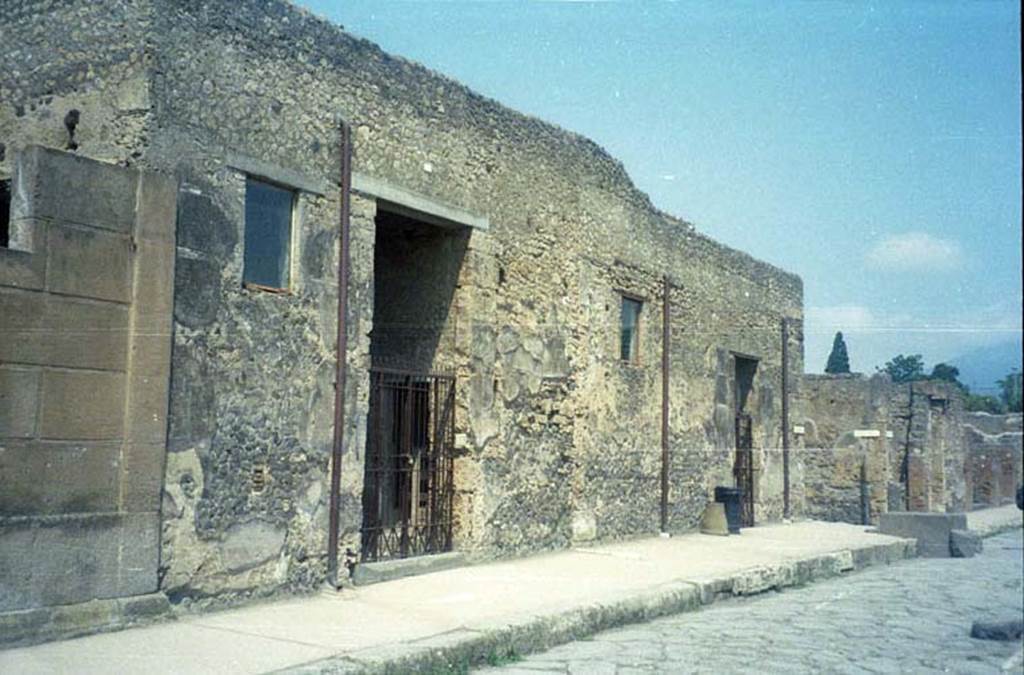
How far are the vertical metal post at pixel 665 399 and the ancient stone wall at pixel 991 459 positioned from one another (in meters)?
13.7

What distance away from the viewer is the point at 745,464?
1655 cm

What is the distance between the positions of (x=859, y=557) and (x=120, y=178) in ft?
31.9

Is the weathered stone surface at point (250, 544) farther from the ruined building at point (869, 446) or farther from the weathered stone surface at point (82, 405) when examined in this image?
the ruined building at point (869, 446)

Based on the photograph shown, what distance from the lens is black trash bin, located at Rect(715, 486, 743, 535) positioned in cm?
1481

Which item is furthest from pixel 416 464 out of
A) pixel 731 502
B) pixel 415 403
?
pixel 731 502

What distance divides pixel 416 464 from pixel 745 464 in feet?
27.4

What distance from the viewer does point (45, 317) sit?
5.80 metres

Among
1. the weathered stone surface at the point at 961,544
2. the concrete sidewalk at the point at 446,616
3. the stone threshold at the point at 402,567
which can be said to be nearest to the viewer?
the concrete sidewalk at the point at 446,616

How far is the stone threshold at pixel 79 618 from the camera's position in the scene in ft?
18.1

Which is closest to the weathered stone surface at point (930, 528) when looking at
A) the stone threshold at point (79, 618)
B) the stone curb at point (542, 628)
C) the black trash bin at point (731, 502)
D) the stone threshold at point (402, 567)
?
the black trash bin at point (731, 502)

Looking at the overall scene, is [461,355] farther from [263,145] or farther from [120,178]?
[120,178]

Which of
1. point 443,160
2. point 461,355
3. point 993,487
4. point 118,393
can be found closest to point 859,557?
point 461,355

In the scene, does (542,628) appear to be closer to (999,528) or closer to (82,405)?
(82,405)

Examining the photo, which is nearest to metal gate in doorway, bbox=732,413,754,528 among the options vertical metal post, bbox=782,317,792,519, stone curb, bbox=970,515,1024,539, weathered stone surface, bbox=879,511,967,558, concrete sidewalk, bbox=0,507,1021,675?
vertical metal post, bbox=782,317,792,519
